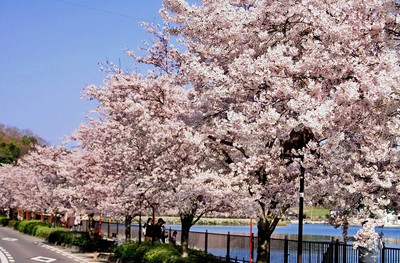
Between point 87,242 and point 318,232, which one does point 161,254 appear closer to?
point 87,242

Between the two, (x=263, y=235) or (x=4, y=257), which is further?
(x=4, y=257)

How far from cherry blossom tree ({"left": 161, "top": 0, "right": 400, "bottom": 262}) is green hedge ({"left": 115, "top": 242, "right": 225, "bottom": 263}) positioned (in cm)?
453

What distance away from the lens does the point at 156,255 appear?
2109 cm

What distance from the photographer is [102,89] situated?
82.8ft

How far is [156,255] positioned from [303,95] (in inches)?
436

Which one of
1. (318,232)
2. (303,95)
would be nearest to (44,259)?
(303,95)

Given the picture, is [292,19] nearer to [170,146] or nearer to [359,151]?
[359,151]

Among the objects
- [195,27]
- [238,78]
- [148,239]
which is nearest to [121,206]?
[148,239]

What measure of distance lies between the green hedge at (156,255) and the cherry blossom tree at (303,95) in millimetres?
4528

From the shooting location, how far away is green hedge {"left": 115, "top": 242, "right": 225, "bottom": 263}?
786 inches

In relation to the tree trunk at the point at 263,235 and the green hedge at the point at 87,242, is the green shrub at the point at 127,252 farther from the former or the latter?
the tree trunk at the point at 263,235

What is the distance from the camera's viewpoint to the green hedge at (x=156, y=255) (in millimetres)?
19969

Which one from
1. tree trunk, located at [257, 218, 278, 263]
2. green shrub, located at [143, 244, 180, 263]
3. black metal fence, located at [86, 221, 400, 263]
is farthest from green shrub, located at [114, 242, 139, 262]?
tree trunk, located at [257, 218, 278, 263]

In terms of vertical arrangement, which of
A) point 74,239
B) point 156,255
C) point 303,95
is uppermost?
point 303,95
